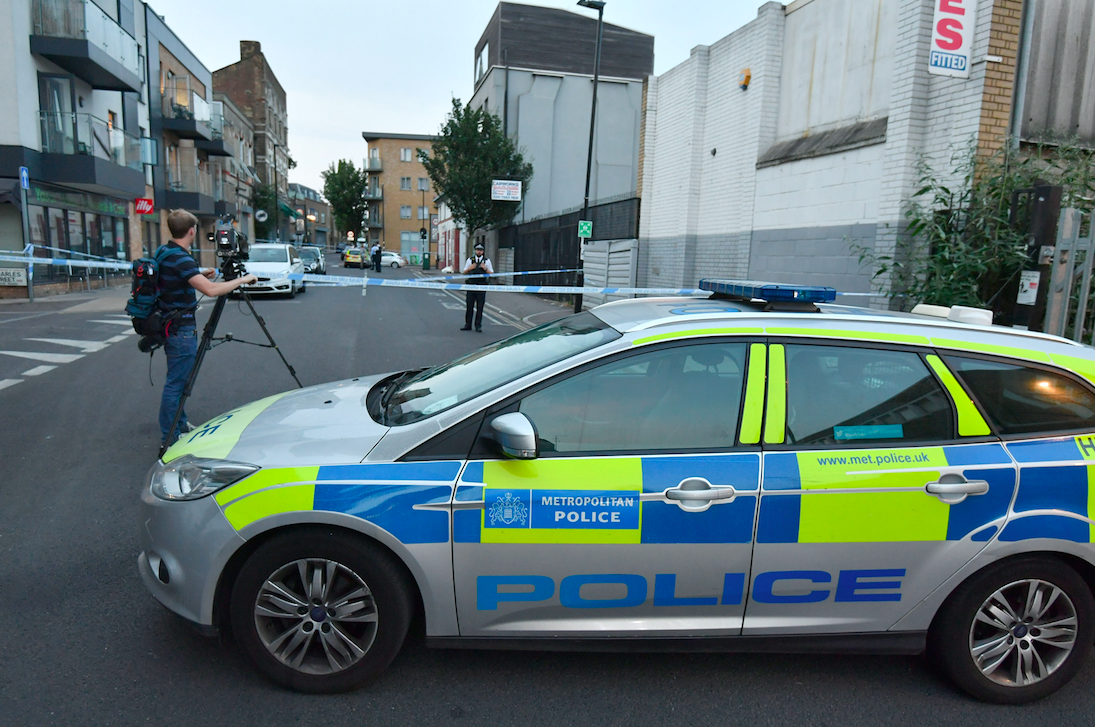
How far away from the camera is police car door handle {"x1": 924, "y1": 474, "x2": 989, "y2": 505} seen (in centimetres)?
293

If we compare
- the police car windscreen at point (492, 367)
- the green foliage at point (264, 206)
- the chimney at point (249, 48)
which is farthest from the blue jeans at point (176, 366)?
the chimney at point (249, 48)

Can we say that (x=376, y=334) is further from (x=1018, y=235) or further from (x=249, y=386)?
(x=1018, y=235)

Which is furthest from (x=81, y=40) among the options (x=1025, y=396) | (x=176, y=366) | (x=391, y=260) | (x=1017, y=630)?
(x=391, y=260)

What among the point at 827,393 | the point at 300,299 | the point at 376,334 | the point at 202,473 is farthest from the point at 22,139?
the point at 827,393

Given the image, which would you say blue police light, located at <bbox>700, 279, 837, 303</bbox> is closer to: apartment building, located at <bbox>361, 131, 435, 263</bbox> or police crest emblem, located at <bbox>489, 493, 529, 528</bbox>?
police crest emblem, located at <bbox>489, 493, 529, 528</bbox>

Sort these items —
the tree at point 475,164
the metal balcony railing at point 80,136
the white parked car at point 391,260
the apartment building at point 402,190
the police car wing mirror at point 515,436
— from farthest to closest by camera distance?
the apartment building at point 402,190 → the white parked car at point 391,260 → the tree at point 475,164 → the metal balcony railing at point 80,136 → the police car wing mirror at point 515,436

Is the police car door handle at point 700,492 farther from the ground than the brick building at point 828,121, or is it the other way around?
the brick building at point 828,121

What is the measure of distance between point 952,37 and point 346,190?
274 feet

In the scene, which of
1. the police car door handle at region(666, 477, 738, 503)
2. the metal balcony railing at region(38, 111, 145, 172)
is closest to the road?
the police car door handle at region(666, 477, 738, 503)

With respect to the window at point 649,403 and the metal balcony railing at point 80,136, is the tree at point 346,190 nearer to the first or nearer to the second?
the metal balcony railing at point 80,136

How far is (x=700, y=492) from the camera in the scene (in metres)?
2.87

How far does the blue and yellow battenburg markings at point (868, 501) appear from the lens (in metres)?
2.90

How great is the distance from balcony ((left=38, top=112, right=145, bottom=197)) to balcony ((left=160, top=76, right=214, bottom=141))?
36.2 ft

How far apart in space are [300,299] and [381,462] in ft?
67.7
